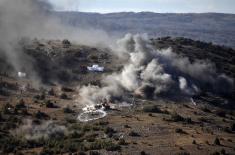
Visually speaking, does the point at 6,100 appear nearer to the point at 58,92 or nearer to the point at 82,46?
the point at 58,92

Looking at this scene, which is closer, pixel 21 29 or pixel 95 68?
pixel 95 68

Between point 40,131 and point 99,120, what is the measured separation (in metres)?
10.9

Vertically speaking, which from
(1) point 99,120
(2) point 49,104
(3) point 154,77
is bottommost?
(1) point 99,120

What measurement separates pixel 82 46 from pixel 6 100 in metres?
43.6

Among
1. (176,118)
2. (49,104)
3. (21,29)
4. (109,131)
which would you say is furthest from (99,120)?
(21,29)

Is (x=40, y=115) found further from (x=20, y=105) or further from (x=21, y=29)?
(x=21, y=29)

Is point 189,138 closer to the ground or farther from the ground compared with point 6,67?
closer to the ground

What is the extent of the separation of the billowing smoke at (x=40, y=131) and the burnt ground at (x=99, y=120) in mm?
706

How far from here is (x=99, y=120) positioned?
67.7 metres

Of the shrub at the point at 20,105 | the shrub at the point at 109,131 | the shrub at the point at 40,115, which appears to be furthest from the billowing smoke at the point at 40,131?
the shrub at the point at 20,105

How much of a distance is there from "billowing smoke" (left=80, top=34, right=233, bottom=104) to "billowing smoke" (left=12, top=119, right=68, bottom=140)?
16414mm

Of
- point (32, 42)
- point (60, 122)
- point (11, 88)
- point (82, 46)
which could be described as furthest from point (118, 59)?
point (60, 122)

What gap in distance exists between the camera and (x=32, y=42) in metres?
115

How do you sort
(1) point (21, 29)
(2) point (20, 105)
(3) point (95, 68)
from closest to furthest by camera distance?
(2) point (20, 105)
(3) point (95, 68)
(1) point (21, 29)
